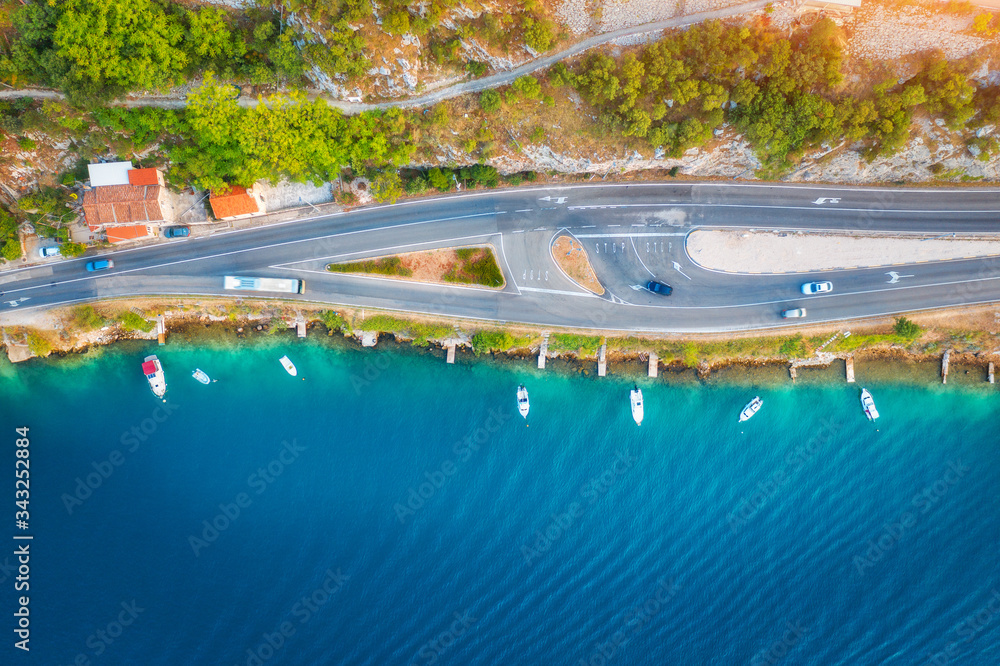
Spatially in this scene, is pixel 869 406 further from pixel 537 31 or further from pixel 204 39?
pixel 204 39

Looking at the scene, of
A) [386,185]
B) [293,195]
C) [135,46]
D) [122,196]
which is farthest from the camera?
[293,195]

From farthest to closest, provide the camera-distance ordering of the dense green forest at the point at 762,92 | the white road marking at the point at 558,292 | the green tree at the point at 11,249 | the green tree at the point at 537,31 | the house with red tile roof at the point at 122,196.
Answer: the white road marking at the point at 558,292, the green tree at the point at 11,249, the house with red tile roof at the point at 122,196, the dense green forest at the point at 762,92, the green tree at the point at 537,31

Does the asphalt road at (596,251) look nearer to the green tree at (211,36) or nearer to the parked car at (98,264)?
the parked car at (98,264)

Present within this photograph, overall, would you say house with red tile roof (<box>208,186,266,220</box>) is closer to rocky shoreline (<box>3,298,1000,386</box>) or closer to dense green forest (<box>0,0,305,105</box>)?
dense green forest (<box>0,0,305,105</box>)

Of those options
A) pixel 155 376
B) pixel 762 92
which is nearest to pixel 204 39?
pixel 155 376

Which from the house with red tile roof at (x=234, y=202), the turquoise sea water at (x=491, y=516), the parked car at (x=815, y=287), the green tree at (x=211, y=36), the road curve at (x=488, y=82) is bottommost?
the turquoise sea water at (x=491, y=516)

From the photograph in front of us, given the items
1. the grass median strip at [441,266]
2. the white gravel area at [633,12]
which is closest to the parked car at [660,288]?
the grass median strip at [441,266]

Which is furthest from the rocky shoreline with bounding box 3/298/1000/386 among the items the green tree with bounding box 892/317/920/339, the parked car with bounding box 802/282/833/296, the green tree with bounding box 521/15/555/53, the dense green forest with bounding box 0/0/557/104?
the green tree with bounding box 521/15/555/53
